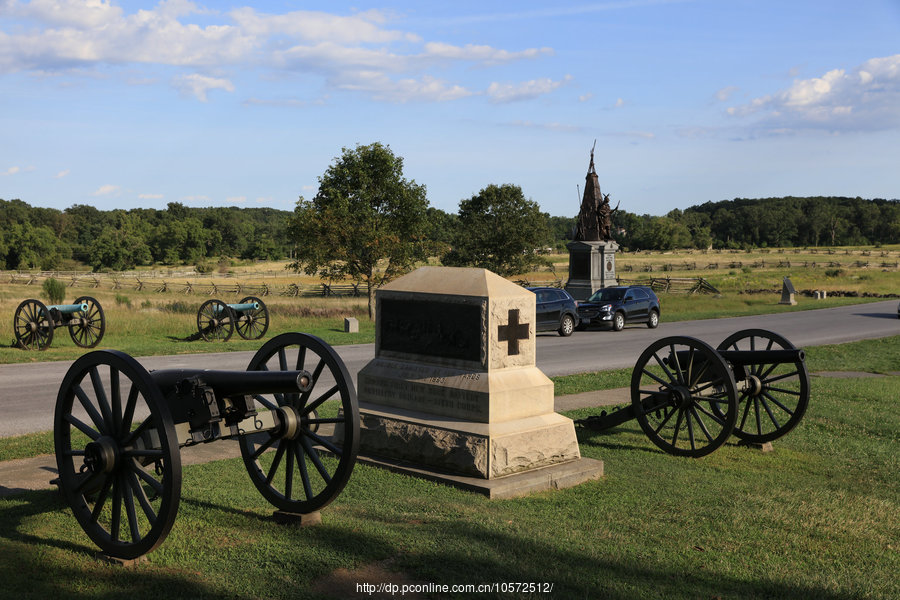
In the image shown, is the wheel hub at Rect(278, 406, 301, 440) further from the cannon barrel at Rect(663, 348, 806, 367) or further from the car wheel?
the car wheel

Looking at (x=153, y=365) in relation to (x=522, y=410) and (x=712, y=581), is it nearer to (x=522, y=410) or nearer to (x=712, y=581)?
(x=522, y=410)

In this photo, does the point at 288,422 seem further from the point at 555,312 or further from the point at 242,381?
the point at 555,312

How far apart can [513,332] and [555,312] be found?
1767cm

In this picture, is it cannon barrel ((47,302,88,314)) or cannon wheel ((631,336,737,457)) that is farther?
cannon barrel ((47,302,88,314))

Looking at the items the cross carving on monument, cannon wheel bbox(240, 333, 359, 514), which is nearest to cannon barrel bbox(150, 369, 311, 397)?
cannon wheel bbox(240, 333, 359, 514)

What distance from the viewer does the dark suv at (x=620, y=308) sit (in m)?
28.0

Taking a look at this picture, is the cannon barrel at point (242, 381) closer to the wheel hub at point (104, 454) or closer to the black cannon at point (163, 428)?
the black cannon at point (163, 428)

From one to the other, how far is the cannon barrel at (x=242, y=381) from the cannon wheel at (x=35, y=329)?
1609 centimetres

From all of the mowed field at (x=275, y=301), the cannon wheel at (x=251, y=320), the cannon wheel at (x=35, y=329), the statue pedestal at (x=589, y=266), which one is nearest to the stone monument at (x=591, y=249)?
the statue pedestal at (x=589, y=266)

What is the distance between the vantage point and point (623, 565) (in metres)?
5.49

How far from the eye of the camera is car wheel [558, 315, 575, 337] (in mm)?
26112

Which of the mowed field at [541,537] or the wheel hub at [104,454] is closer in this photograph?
the mowed field at [541,537]

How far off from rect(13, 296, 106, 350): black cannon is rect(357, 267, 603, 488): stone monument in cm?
1407

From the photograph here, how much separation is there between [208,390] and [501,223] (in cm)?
5543
